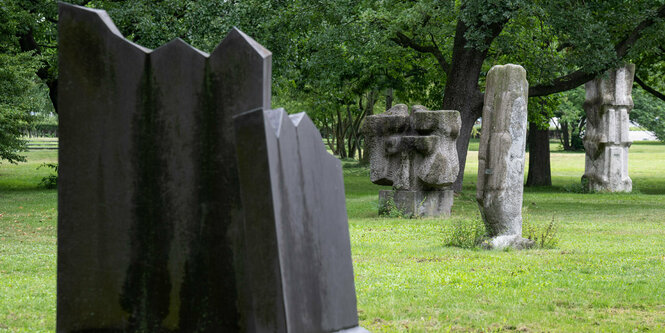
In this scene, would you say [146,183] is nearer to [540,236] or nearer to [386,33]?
[540,236]

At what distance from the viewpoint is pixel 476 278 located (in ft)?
28.6

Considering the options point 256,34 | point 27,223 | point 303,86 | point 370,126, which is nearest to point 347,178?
point 303,86

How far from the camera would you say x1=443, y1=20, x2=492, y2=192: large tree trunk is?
21688mm

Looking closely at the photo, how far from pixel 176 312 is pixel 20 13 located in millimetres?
19861

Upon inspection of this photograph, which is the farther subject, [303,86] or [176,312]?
[303,86]

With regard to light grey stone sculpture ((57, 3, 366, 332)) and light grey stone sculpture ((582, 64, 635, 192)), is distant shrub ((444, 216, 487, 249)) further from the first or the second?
light grey stone sculpture ((582, 64, 635, 192))


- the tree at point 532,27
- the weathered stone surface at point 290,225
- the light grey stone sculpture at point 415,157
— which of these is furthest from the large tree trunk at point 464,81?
the weathered stone surface at point 290,225

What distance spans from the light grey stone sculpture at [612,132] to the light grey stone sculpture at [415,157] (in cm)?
1070

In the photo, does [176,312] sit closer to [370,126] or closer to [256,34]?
[370,126]

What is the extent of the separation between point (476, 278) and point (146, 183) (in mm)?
5585

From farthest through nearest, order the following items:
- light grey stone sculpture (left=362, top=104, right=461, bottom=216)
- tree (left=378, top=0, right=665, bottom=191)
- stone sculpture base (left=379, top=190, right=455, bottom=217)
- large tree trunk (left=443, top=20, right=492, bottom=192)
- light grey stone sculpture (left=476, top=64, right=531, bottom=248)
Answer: large tree trunk (left=443, top=20, right=492, bottom=192), tree (left=378, top=0, right=665, bottom=191), stone sculpture base (left=379, top=190, right=455, bottom=217), light grey stone sculpture (left=362, top=104, right=461, bottom=216), light grey stone sculpture (left=476, top=64, right=531, bottom=248)

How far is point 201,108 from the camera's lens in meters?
3.79

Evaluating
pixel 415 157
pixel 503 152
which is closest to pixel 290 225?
pixel 503 152

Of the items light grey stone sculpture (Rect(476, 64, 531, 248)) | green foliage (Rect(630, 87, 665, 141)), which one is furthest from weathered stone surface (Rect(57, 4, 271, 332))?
green foliage (Rect(630, 87, 665, 141))
